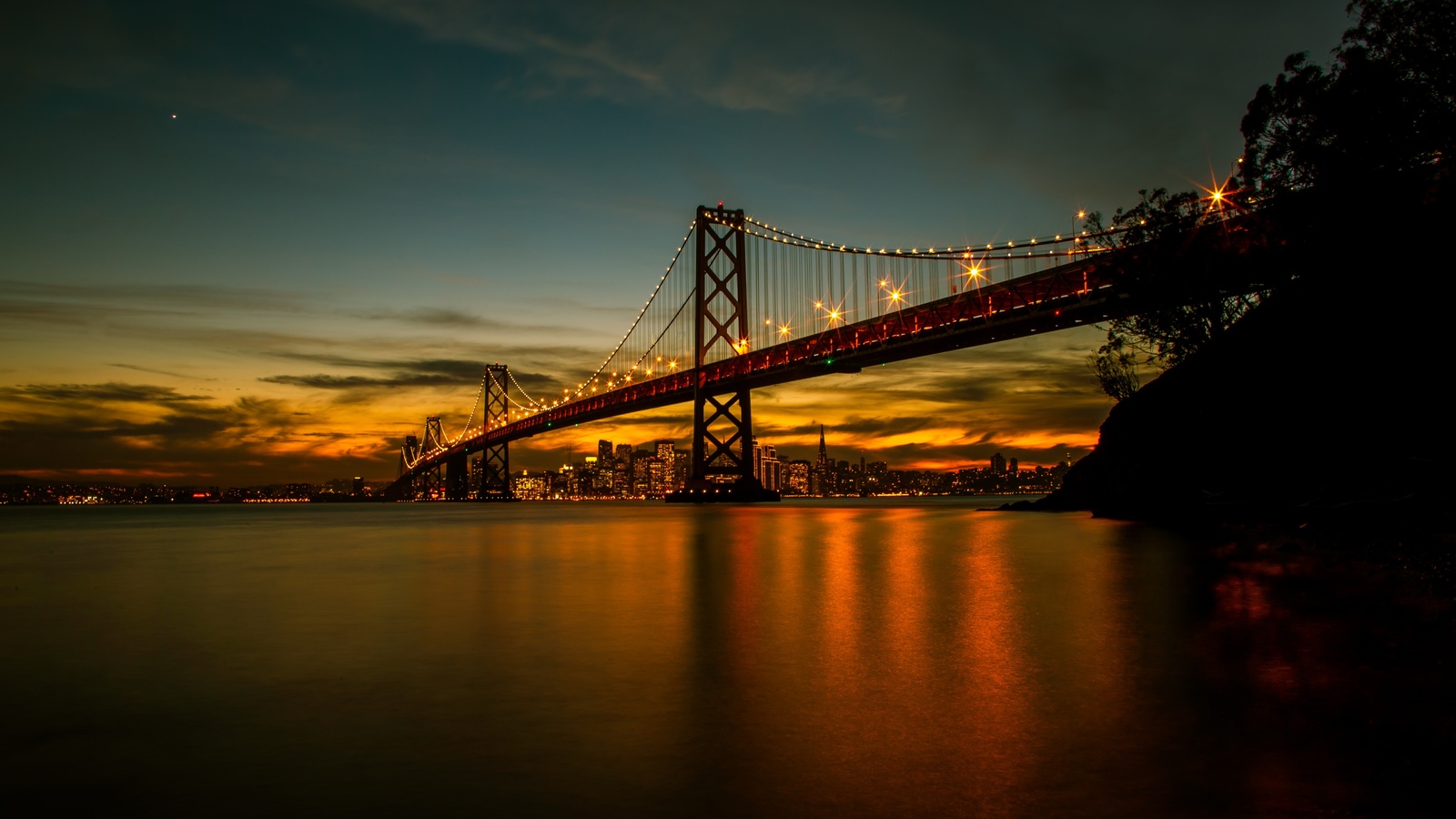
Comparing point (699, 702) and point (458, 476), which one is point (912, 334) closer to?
point (699, 702)

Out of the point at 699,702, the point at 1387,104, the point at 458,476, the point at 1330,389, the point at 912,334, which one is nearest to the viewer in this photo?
the point at 699,702

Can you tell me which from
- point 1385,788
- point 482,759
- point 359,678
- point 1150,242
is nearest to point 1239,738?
point 1385,788

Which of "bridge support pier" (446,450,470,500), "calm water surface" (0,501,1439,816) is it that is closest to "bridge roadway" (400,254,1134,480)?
"calm water surface" (0,501,1439,816)

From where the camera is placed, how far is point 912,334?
37594mm

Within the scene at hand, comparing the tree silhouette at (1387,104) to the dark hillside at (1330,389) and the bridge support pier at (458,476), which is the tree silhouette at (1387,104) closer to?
the dark hillside at (1330,389)

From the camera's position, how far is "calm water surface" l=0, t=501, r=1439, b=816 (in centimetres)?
348

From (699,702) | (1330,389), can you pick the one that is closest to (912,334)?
(1330,389)

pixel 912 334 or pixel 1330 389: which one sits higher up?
pixel 912 334

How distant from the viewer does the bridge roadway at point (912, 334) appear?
30.9m

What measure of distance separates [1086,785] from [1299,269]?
37.1ft

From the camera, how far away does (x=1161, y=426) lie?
25.0 metres

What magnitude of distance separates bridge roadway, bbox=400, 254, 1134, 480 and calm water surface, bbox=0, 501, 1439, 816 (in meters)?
16.7

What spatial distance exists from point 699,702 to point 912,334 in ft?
110

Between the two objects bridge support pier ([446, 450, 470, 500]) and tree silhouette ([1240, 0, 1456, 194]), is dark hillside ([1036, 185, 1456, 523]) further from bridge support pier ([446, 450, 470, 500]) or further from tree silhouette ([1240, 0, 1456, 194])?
bridge support pier ([446, 450, 470, 500])
